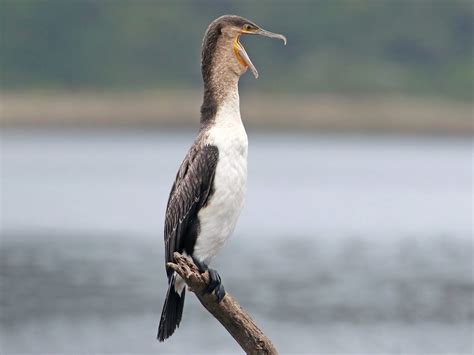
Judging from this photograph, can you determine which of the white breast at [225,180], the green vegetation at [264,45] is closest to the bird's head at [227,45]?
the white breast at [225,180]

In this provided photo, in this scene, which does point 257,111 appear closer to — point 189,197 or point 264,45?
point 264,45

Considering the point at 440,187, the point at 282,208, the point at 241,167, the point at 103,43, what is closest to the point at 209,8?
the point at 103,43

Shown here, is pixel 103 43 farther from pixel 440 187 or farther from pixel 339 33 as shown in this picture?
pixel 440 187

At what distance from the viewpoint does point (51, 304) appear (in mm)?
20312

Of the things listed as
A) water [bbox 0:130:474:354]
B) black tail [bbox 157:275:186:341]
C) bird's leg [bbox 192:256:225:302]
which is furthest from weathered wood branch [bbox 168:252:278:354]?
water [bbox 0:130:474:354]

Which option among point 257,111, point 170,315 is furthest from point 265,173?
point 170,315

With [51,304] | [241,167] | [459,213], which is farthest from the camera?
[459,213]

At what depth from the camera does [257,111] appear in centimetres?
7150

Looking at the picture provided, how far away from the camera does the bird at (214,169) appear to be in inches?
302

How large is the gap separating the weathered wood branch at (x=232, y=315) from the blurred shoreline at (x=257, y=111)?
61.0 m

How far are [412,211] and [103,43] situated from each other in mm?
42683

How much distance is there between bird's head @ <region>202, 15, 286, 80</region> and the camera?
306 inches

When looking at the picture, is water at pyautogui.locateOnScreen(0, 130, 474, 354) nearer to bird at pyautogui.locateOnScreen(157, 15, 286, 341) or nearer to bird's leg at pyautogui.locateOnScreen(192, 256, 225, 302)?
bird at pyautogui.locateOnScreen(157, 15, 286, 341)

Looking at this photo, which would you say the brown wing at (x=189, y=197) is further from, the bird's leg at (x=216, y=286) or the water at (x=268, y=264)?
the water at (x=268, y=264)
